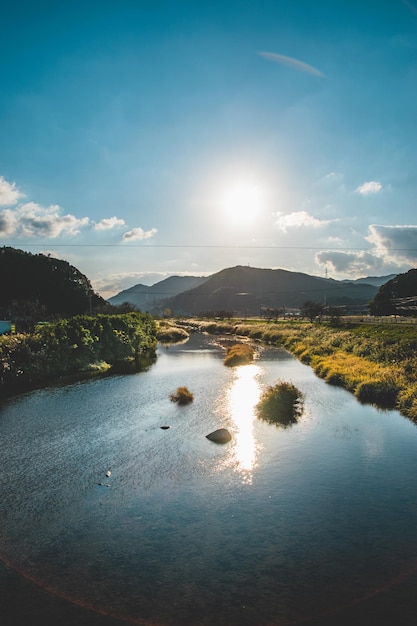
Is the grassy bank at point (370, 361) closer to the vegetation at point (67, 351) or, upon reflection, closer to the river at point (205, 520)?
the river at point (205, 520)

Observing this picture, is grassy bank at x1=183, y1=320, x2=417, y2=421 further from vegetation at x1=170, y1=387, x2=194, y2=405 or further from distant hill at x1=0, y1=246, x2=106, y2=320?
distant hill at x1=0, y1=246, x2=106, y2=320

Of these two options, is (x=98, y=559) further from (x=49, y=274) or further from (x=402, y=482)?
(x=49, y=274)

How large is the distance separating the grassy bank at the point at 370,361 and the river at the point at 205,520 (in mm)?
2884

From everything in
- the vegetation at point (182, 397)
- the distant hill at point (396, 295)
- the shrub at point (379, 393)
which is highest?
the distant hill at point (396, 295)

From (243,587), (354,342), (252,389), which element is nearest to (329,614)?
(243,587)

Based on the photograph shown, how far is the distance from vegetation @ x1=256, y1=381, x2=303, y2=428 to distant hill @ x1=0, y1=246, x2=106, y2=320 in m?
55.8

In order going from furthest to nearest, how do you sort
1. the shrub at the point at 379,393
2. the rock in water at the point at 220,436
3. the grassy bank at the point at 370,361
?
the grassy bank at the point at 370,361 < the shrub at the point at 379,393 < the rock in water at the point at 220,436

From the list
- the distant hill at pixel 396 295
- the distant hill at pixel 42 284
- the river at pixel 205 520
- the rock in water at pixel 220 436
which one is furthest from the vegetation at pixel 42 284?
the distant hill at pixel 396 295

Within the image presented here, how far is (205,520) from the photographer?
11.7 m

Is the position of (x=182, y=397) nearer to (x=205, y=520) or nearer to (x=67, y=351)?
(x=67, y=351)

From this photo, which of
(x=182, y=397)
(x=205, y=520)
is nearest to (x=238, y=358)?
(x=182, y=397)

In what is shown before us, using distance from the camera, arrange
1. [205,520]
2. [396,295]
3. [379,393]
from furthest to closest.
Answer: [396,295]
[379,393]
[205,520]

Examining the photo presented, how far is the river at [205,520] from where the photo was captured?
331 inches

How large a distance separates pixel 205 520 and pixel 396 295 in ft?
399
